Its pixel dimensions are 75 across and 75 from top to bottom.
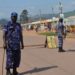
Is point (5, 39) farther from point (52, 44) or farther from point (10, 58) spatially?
point (52, 44)

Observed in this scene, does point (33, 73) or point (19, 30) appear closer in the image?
point (19, 30)

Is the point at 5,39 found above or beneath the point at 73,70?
above

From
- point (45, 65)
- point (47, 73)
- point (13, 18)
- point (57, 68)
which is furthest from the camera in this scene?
point (45, 65)

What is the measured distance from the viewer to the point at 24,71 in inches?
490

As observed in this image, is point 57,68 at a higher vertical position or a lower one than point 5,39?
lower

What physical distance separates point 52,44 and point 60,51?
11.1ft

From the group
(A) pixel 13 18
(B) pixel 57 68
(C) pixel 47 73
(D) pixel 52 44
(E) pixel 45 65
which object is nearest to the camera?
(A) pixel 13 18

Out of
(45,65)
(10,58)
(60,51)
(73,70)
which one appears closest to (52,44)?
(60,51)

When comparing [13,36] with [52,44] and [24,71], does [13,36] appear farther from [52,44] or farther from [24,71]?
[52,44]

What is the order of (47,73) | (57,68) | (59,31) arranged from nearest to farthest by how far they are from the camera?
(47,73) < (57,68) < (59,31)

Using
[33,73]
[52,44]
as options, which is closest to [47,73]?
[33,73]

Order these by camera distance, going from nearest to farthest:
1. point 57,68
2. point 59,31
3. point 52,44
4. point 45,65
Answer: point 57,68, point 45,65, point 59,31, point 52,44

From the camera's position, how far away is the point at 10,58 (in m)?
11.1

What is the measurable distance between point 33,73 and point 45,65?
2.12 meters
